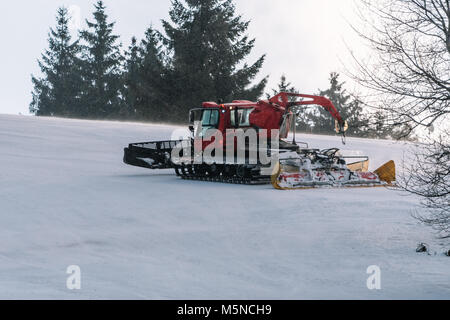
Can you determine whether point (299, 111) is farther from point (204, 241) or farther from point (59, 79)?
point (204, 241)

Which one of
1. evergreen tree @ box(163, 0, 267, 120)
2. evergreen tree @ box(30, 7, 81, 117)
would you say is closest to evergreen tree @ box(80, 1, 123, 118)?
evergreen tree @ box(30, 7, 81, 117)

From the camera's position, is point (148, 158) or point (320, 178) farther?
point (148, 158)

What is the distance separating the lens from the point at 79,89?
207 ft

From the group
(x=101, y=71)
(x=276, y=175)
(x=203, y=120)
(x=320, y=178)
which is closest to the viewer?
(x=276, y=175)

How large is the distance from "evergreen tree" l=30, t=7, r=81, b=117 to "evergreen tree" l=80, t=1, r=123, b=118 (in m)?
1.51

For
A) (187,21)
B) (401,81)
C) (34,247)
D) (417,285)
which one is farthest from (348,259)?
(187,21)

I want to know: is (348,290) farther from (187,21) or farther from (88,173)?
(187,21)

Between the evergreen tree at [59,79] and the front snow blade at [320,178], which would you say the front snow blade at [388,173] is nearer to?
the front snow blade at [320,178]

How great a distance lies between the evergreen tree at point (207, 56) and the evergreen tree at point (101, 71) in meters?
12.0

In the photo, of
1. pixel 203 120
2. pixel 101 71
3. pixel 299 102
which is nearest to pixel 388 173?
pixel 299 102

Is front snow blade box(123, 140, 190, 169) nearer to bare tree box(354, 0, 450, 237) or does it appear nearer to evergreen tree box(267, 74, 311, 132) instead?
bare tree box(354, 0, 450, 237)

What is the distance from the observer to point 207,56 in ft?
161

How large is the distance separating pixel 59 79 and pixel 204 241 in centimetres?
5968

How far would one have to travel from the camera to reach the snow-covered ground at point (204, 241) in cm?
788
